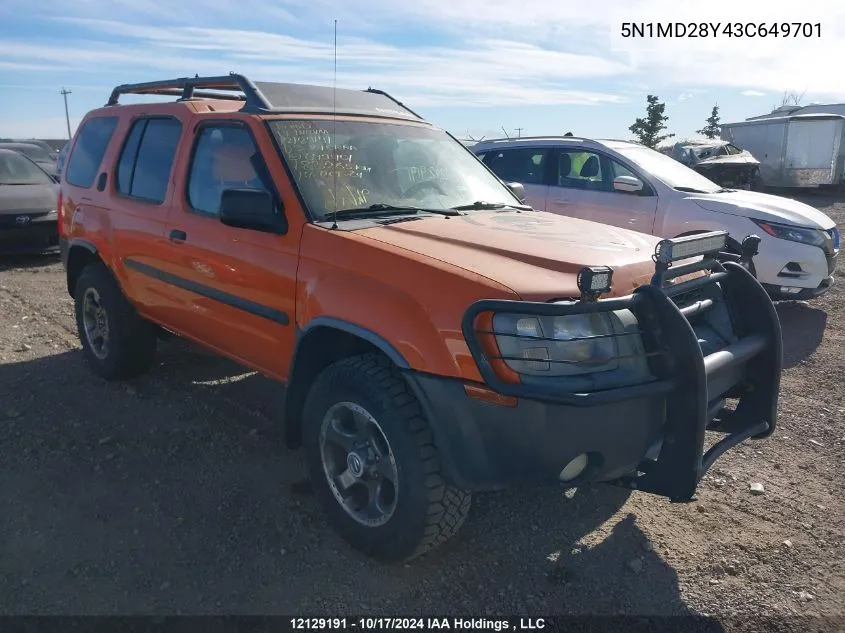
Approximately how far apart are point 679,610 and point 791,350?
4.09 meters

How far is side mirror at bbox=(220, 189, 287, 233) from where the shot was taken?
328 centimetres

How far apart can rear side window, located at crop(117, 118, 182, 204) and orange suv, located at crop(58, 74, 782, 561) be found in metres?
0.03

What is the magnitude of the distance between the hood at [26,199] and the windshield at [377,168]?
7.63 meters

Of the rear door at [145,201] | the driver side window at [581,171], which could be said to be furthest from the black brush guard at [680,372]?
the driver side window at [581,171]

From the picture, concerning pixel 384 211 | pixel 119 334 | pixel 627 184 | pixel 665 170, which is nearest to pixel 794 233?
pixel 665 170

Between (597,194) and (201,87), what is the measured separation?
4638mm

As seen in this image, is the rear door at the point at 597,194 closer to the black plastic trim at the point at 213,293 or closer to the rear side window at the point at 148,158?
the rear side window at the point at 148,158

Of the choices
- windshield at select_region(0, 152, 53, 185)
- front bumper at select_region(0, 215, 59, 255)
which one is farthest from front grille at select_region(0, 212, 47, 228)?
windshield at select_region(0, 152, 53, 185)

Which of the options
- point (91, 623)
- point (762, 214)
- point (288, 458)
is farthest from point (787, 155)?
point (91, 623)

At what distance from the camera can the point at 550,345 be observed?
2.62 meters

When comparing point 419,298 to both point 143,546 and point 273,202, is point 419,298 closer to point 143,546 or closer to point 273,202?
point 273,202

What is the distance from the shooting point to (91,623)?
8.92 feet

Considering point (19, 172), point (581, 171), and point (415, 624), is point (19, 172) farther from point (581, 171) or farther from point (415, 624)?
point (415, 624)

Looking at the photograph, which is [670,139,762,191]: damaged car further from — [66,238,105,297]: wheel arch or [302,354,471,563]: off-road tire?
[302,354,471,563]: off-road tire
